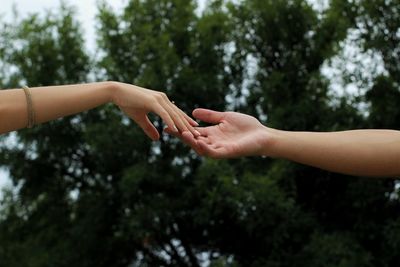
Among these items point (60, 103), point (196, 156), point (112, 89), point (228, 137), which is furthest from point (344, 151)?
point (196, 156)

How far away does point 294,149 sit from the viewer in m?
2.74

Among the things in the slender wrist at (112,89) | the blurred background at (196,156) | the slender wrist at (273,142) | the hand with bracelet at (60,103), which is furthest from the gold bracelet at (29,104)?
the blurred background at (196,156)

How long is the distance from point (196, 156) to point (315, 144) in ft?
17.7

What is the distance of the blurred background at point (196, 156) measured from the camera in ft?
24.6

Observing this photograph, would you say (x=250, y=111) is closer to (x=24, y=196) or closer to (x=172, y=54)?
(x=172, y=54)

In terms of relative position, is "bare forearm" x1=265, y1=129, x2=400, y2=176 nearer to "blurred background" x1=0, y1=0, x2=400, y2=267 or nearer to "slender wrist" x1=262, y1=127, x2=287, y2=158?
"slender wrist" x1=262, y1=127, x2=287, y2=158

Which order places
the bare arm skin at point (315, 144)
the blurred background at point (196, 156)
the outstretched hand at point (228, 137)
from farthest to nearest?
the blurred background at point (196, 156) → the bare arm skin at point (315, 144) → the outstretched hand at point (228, 137)

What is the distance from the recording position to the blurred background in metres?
7.51

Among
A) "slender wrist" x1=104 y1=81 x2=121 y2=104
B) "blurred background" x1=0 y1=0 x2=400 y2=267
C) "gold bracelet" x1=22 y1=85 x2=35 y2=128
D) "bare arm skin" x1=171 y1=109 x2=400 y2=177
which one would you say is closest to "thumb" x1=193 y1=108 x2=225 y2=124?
"bare arm skin" x1=171 y1=109 x2=400 y2=177

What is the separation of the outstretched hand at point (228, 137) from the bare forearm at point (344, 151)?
6cm

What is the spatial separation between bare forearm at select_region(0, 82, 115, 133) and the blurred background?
451 centimetres

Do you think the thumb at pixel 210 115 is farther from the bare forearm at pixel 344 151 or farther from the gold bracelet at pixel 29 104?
the gold bracelet at pixel 29 104

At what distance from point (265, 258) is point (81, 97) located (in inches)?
207

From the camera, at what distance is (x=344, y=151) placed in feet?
9.09
